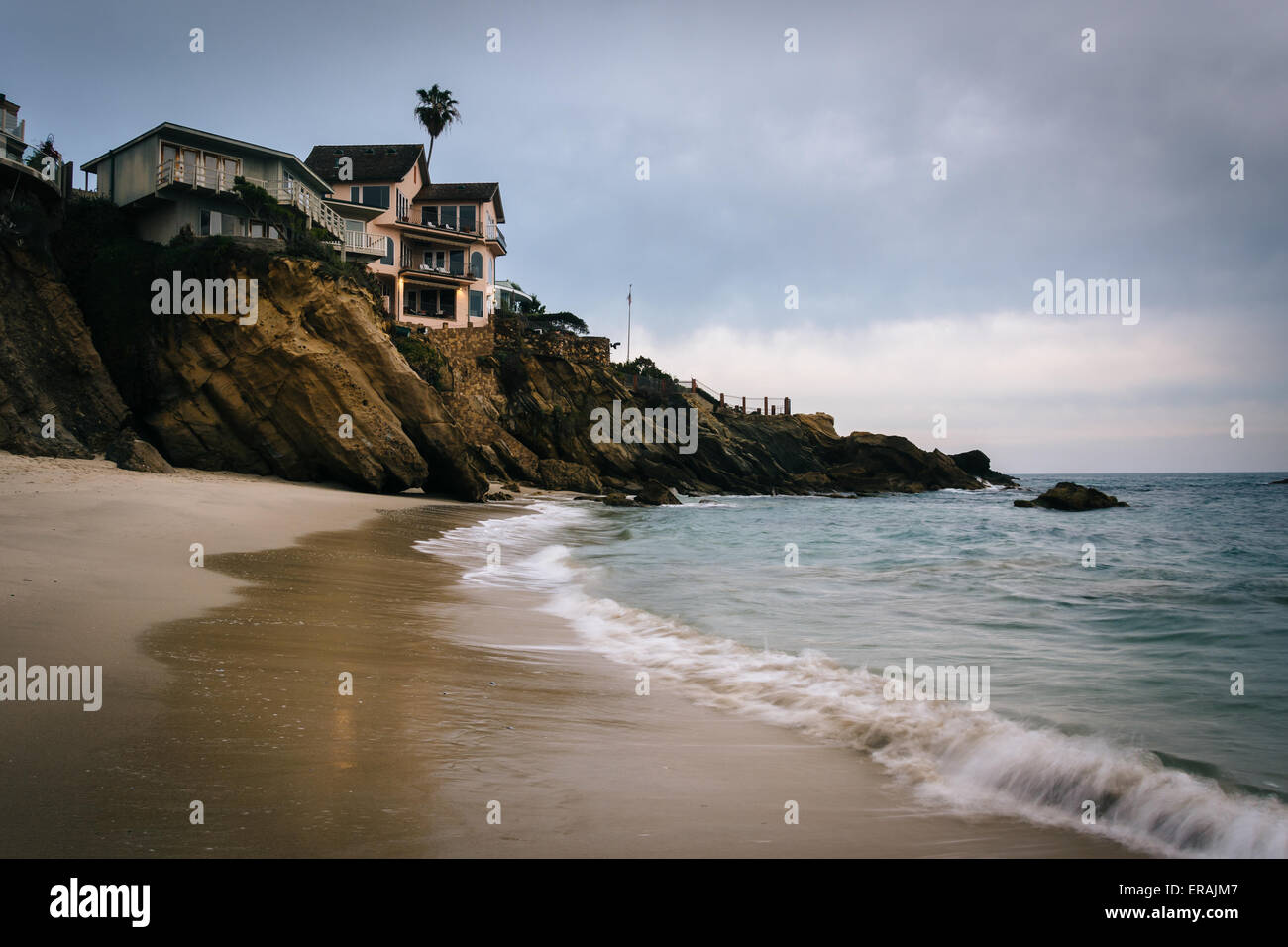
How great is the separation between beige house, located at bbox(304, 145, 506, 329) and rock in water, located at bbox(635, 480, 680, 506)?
652 inches

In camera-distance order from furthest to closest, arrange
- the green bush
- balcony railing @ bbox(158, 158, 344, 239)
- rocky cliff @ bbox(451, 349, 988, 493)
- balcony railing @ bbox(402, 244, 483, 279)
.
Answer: balcony railing @ bbox(402, 244, 483, 279)
rocky cliff @ bbox(451, 349, 988, 493)
the green bush
balcony railing @ bbox(158, 158, 344, 239)

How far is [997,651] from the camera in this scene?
7.86 metres

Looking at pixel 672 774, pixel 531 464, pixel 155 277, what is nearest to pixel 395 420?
pixel 155 277

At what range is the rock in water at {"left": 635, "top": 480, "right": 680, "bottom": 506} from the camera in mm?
33500

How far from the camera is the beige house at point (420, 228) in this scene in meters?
43.7

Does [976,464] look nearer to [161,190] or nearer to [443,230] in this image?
[443,230]

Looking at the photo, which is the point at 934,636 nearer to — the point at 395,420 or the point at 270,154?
the point at 395,420

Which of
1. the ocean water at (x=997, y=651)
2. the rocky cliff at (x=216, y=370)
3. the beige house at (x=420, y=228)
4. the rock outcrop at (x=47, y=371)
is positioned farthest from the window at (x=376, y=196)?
the ocean water at (x=997, y=651)

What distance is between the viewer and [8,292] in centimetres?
A: 2094

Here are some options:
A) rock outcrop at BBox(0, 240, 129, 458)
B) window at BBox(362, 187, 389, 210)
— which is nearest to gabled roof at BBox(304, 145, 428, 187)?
window at BBox(362, 187, 389, 210)

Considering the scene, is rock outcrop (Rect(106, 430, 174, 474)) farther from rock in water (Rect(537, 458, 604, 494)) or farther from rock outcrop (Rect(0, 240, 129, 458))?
rock in water (Rect(537, 458, 604, 494))

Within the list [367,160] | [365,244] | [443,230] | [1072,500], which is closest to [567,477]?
[365,244]
